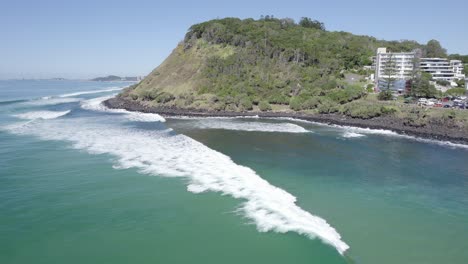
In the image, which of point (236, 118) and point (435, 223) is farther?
point (236, 118)

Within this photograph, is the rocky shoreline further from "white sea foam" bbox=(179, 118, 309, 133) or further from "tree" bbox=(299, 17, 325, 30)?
"tree" bbox=(299, 17, 325, 30)

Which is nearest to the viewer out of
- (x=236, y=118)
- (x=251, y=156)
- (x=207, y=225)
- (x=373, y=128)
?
(x=207, y=225)

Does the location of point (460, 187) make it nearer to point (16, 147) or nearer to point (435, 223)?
point (435, 223)

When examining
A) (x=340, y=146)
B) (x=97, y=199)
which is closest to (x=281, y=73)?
(x=340, y=146)

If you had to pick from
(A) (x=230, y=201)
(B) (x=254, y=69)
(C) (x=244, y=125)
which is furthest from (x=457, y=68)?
(A) (x=230, y=201)

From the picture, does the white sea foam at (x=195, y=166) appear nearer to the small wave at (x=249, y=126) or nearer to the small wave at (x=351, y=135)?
the small wave at (x=249, y=126)

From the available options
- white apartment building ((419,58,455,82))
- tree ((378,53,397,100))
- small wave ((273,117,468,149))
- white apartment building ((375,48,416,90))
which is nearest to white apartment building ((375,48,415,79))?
white apartment building ((375,48,416,90))
